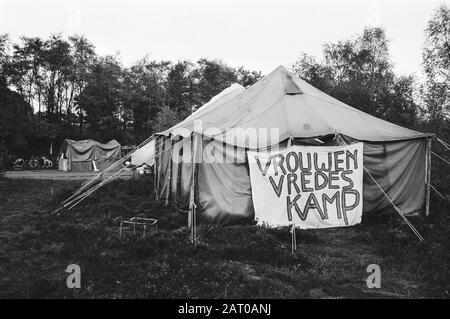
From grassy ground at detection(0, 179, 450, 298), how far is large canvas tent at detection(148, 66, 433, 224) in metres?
0.61

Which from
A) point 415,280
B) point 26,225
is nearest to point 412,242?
point 415,280

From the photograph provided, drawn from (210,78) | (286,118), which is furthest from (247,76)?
(286,118)

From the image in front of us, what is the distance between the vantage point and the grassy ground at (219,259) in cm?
450

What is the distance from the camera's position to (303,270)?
17.0ft

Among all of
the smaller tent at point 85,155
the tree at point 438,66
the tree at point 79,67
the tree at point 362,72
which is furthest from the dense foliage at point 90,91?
the tree at point 438,66

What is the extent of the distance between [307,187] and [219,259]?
271 centimetres

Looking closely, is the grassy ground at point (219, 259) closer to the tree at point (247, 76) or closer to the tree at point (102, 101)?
the tree at point (102, 101)

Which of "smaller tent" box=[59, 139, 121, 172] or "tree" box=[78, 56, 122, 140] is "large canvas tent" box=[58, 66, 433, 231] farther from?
"tree" box=[78, 56, 122, 140]

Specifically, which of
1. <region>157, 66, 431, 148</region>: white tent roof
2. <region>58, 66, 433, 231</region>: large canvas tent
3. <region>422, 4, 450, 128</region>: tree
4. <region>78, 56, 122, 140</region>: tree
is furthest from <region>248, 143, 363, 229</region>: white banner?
<region>78, 56, 122, 140</region>: tree

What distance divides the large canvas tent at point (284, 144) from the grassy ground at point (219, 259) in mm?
606

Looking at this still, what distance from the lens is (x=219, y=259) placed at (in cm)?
566

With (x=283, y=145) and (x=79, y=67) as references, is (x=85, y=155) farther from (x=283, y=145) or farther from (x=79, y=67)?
(x=283, y=145)

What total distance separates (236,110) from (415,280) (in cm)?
596
